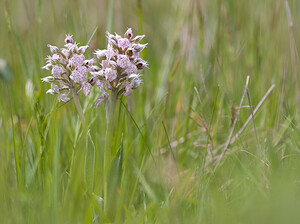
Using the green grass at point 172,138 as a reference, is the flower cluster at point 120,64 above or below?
above

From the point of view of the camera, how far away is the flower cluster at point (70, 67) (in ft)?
3.67

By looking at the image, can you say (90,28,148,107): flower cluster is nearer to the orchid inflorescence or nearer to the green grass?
the orchid inflorescence

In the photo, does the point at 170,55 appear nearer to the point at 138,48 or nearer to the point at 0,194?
the point at 138,48

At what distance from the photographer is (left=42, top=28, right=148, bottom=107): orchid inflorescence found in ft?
3.62

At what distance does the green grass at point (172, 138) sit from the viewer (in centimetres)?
98

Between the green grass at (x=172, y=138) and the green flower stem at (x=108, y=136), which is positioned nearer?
the green grass at (x=172, y=138)

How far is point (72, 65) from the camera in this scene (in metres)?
1.14

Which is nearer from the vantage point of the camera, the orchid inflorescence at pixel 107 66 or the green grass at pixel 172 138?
the green grass at pixel 172 138

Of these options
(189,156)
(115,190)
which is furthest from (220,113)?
(115,190)

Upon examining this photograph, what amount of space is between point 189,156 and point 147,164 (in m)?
0.23

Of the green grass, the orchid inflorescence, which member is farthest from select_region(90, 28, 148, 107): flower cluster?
the green grass

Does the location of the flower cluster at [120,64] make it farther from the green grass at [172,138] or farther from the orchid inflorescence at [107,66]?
the green grass at [172,138]

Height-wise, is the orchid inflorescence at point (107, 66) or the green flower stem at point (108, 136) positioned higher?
the orchid inflorescence at point (107, 66)

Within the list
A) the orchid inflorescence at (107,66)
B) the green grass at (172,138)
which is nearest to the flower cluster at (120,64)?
the orchid inflorescence at (107,66)
